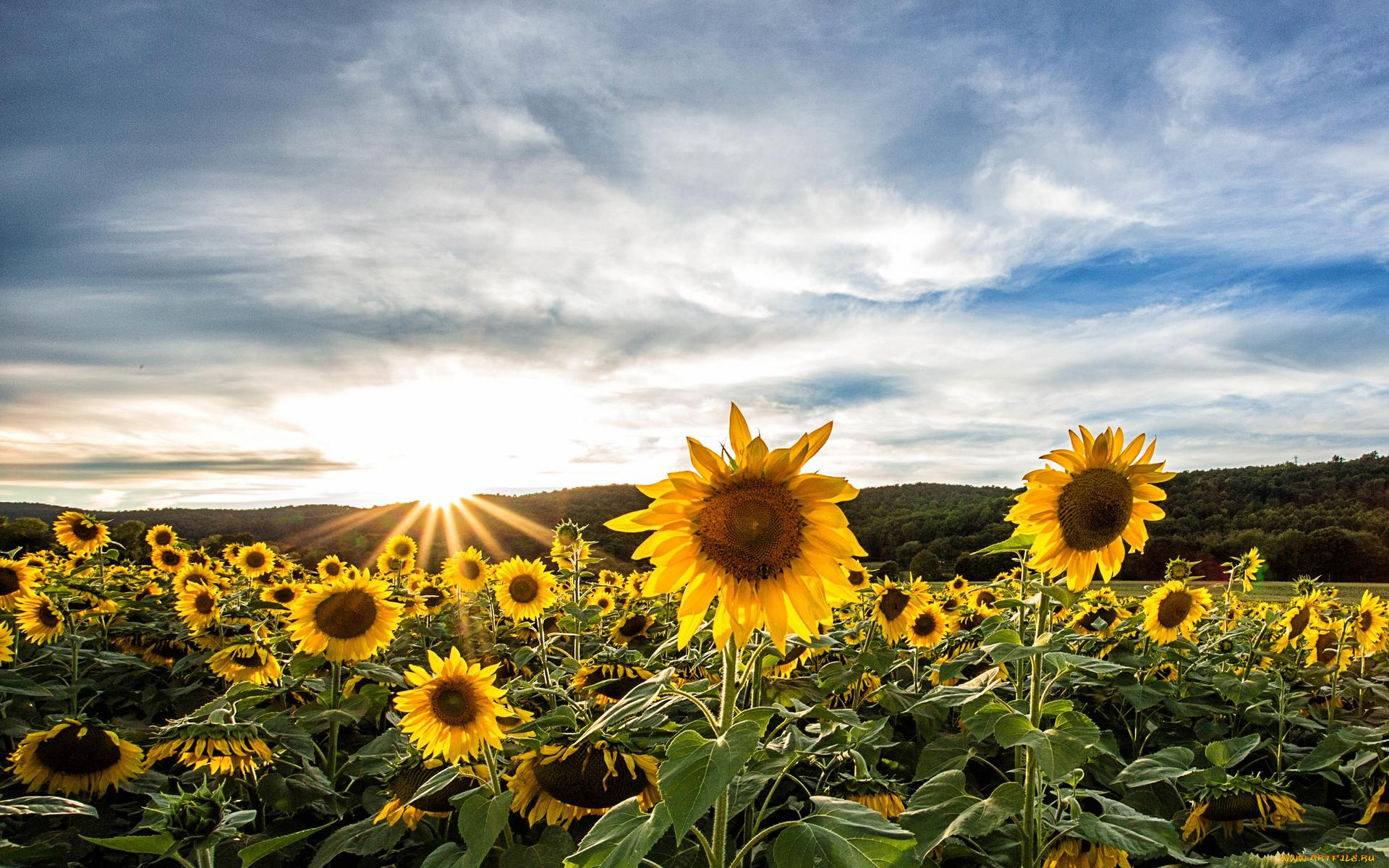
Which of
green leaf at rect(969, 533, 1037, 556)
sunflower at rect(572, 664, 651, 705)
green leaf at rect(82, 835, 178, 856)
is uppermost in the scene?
green leaf at rect(969, 533, 1037, 556)

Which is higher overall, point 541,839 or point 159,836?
point 159,836

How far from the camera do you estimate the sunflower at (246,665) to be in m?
5.21

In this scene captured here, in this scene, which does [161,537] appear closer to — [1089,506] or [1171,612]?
[1089,506]

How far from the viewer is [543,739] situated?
2.93 meters

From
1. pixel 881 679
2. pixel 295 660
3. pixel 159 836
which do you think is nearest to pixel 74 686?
pixel 295 660

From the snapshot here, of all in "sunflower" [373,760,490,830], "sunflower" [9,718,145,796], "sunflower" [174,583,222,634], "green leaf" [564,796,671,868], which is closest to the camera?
"green leaf" [564,796,671,868]

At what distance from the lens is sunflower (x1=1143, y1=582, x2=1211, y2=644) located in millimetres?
6340

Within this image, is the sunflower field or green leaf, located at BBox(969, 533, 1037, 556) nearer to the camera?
the sunflower field

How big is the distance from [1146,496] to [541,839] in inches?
125

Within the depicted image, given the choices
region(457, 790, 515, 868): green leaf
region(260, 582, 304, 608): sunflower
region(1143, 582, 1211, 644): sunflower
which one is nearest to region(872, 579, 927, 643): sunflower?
region(1143, 582, 1211, 644): sunflower

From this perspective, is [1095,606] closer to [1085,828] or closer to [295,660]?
[1085,828]

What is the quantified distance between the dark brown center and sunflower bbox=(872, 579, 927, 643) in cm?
334

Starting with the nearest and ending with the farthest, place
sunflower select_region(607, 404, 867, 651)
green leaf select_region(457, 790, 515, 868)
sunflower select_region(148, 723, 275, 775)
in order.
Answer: sunflower select_region(607, 404, 867, 651), green leaf select_region(457, 790, 515, 868), sunflower select_region(148, 723, 275, 775)

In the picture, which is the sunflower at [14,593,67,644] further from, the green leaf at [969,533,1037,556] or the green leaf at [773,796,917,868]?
the green leaf at [969,533,1037,556]
